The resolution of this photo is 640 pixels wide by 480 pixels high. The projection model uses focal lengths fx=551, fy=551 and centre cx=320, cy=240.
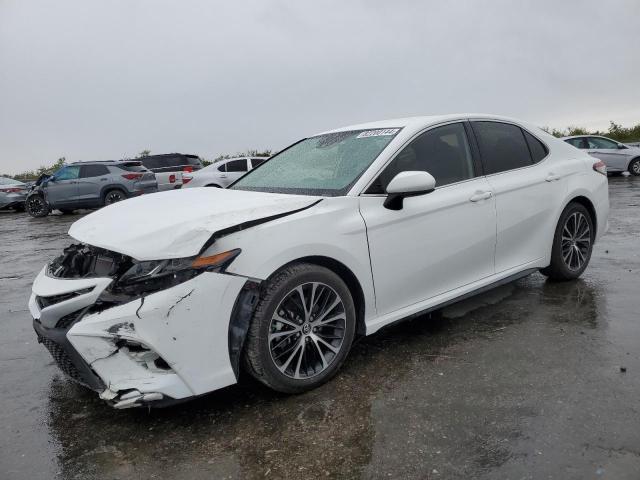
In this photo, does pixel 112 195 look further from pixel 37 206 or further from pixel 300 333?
pixel 300 333

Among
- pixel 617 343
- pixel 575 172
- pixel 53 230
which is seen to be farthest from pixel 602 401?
pixel 53 230

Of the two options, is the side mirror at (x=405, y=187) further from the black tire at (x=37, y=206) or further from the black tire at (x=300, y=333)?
the black tire at (x=37, y=206)

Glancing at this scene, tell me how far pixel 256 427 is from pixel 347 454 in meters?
0.56

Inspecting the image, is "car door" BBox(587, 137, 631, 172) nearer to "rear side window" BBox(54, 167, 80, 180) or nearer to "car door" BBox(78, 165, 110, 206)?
"car door" BBox(78, 165, 110, 206)

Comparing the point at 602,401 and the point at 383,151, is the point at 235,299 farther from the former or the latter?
the point at 602,401

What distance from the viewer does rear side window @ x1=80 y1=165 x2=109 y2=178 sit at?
1700 cm

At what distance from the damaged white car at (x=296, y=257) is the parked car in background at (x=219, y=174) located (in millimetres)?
11940

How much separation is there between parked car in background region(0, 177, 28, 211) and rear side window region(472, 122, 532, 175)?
19.5 metres

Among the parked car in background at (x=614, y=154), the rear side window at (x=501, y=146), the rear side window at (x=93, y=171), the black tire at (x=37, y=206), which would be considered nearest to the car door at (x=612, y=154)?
the parked car in background at (x=614, y=154)

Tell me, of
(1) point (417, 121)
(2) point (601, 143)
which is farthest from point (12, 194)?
(2) point (601, 143)

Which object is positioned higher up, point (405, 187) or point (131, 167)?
point (131, 167)

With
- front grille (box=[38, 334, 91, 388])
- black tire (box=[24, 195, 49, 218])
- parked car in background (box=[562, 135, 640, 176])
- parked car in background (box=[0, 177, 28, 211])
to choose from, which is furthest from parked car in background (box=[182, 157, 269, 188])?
front grille (box=[38, 334, 91, 388])

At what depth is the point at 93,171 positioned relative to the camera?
56.0ft

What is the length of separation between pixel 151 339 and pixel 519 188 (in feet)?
9.97
